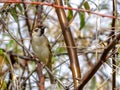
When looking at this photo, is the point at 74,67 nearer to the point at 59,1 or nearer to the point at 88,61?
the point at 59,1

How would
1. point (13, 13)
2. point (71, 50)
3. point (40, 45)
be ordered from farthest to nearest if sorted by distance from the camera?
point (40, 45)
point (13, 13)
point (71, 50)

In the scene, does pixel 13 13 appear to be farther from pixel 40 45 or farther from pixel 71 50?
pixel 40 45

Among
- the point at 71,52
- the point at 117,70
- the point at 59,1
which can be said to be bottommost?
the point at 117,70

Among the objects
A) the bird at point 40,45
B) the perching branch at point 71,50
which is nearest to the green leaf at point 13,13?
the perching branch at point 71,50

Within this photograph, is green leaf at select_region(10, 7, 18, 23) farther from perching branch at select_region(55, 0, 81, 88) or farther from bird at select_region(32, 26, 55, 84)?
bird at select_region(32, 26, 55, 84)

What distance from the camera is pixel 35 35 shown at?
11.1 ft

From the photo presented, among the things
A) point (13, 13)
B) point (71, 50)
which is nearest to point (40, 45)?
point (13, 13)

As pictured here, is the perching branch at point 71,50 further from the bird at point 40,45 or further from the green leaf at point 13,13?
the bird at point 40,45

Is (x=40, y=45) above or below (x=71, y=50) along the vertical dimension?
above

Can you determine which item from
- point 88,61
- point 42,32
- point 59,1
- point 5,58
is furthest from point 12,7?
point 88,61

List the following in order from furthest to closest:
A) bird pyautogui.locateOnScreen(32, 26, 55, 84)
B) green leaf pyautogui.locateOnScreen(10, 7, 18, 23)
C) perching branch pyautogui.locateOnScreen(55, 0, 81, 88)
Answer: bird pyautogui.locateOnScreen(32, 26, 55, 84)
green leaf pyautogui.locateOnScreen(10, 7, 18, 23)
perching branch pyautogui.locateOnScreen(55, 0, 81, 88)

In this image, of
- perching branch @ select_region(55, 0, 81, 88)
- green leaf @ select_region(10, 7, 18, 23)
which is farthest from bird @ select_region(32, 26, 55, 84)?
perching branch @ select_region(55, 0, 81, 88)

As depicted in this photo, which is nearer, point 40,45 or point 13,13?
point 13,13

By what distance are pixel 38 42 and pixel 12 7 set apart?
3.02 ft
